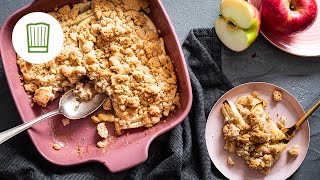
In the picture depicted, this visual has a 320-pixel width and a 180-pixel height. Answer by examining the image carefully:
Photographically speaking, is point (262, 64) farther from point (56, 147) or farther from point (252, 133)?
point (56, 147)

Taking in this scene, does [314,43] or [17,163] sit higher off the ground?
[314,43]

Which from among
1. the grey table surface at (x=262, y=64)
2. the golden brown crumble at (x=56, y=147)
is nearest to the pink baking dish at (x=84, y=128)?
the golden brown crumble at (x=56, y=147)

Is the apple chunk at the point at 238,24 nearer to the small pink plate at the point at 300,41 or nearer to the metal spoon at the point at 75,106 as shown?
the small pink plate at the point at 300,41

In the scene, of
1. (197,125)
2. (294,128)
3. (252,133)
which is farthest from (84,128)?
(294,128)

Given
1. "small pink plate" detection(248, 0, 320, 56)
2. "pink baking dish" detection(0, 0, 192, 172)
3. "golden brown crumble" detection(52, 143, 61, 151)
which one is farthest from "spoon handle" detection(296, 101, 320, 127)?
"golden brown crumble" detection(52, 143, 61, 151)

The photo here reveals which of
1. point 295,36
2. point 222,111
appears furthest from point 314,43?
point 222,111

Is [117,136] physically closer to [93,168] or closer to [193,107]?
[93,168]

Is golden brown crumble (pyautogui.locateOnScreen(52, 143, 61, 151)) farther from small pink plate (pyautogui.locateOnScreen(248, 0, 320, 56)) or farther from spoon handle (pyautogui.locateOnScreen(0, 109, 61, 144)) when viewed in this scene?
small pink plate (pyautogui.locateOnScreen(248, 0, 320, 56))
